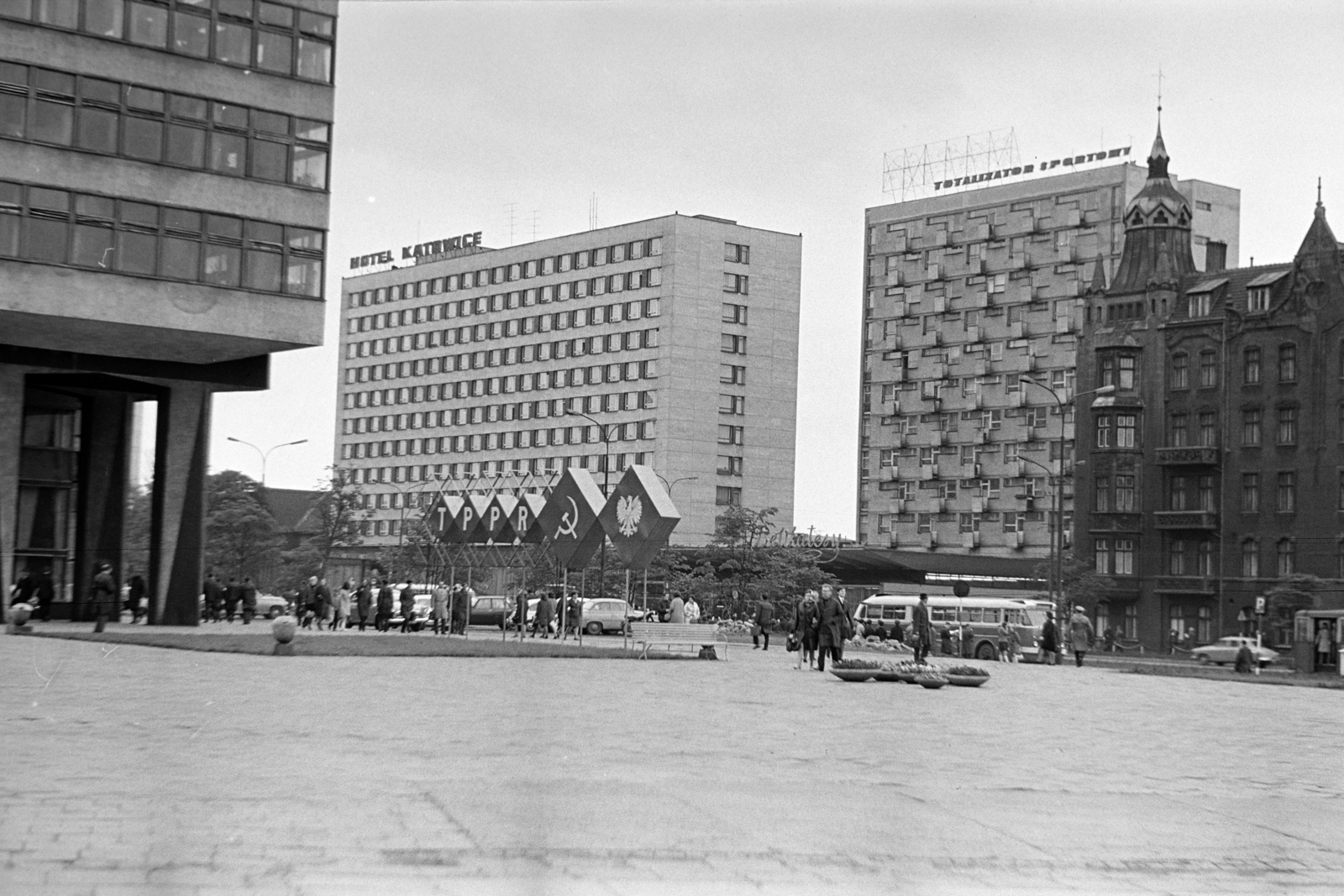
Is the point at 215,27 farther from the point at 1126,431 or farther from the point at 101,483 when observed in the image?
the point at 1126,431

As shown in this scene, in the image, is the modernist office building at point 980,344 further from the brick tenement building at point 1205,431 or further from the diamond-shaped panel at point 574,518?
the diamond-shaped panel at point 574,518

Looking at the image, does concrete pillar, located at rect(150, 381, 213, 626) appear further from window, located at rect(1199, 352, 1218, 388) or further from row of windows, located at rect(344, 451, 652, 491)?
row of windows, located at rect(344, 451, 652, 491)

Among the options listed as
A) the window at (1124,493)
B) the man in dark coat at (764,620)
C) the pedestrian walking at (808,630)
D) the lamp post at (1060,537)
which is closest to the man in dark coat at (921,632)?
the pedestrian walking at (808,630)

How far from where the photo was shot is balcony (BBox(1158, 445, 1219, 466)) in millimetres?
80000

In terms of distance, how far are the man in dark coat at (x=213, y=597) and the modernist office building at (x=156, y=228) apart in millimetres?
6689

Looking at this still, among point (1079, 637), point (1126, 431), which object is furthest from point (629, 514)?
point (1126, 431)

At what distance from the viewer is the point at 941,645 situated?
55.9 metres

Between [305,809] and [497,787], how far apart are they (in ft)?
5.80

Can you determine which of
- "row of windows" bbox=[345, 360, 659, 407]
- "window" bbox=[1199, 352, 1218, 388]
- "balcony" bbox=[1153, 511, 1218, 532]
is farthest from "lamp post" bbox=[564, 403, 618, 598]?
"window" bbox=[1199, 352, 1218, 388]

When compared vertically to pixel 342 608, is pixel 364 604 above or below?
above

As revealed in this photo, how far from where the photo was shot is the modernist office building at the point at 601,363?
431ft

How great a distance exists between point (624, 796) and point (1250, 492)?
72.0 metres

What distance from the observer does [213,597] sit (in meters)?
61.0

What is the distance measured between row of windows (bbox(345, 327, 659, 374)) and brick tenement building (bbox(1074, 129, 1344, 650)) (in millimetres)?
51794
